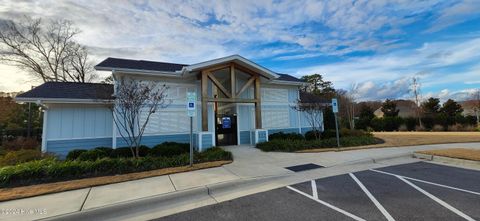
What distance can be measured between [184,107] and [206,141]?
244 centimetres

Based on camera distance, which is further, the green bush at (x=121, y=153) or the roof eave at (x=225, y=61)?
the roof eave at (x=225, y=61)

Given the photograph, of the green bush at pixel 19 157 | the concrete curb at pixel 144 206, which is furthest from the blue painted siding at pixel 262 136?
the green bush at pixel 19 157

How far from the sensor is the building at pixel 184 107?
9883 millimetres

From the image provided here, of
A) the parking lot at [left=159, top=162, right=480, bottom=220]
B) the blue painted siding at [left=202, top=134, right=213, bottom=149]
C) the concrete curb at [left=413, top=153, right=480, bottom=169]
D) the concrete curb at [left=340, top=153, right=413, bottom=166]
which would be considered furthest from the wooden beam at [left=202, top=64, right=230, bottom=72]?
the concrete curb at [left=413, top=153, right=480, bottom=169]

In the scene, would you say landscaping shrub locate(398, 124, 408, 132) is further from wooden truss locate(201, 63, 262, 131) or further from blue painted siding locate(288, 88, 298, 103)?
wooden truss locate(201, 63, 262, 131)

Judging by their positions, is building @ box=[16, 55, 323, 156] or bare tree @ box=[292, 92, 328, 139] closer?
building @ box=[16, 55, 323, 156]

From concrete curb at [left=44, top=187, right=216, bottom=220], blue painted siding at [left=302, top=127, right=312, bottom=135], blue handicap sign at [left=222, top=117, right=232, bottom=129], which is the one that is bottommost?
concrete curb at [left=44, top=187, right=216, bottom=220]

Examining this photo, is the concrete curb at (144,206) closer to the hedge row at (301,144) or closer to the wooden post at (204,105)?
the hedge row at (301,144)

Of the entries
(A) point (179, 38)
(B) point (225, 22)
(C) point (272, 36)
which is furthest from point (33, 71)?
(C) point (272, 36)

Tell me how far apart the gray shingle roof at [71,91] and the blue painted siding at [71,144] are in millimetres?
2114

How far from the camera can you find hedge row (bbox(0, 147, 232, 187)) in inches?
232

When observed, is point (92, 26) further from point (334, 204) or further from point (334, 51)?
point (334, 51)

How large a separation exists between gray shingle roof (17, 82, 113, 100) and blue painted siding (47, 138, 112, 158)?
2.11 meters

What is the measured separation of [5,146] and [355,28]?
21808mm
